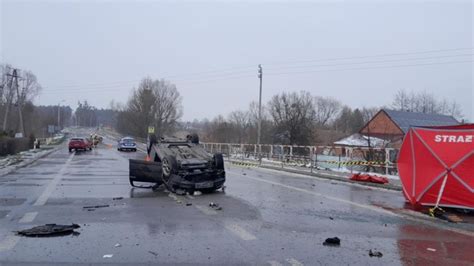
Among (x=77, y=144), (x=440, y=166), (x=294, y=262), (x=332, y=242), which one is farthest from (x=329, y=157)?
(x=77, y=144)

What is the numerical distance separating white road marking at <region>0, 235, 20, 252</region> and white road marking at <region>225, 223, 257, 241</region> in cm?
379

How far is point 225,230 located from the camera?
9508 mm

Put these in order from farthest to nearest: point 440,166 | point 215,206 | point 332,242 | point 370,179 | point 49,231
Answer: point 370,179, point 440,166, point 215,206, point 49,231, point 332,242

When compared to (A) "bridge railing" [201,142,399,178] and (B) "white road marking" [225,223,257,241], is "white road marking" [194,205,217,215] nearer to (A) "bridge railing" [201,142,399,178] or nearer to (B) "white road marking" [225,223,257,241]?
(B) "white road marking" [225,223,257,241]

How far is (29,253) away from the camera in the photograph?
739 centimetres

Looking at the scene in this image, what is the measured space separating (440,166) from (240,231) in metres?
6.46

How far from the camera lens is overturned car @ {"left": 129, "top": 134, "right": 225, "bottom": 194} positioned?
617 inches

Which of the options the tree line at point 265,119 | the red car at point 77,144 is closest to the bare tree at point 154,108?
the tree line at point 265,119

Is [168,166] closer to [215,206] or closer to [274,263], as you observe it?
[215,206]

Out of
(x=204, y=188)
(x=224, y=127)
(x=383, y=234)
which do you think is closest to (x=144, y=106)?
(x=224, y=127)

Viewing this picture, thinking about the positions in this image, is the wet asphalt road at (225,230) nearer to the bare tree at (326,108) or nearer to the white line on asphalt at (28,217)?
the white line on asphalt at (28,217)

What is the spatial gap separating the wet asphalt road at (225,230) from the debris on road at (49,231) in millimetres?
297

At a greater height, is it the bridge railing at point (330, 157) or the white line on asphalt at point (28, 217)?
the bridge railing at point (330, 157)

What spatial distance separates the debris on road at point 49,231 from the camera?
28.8ft
